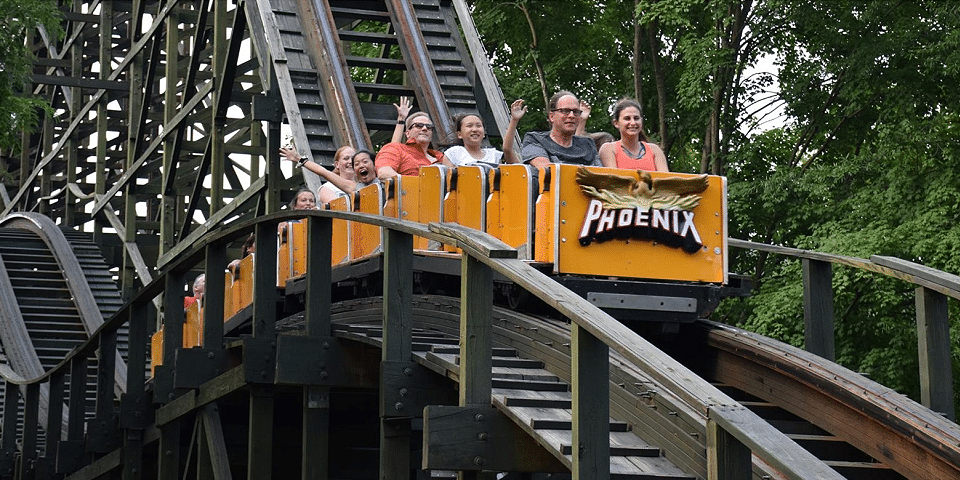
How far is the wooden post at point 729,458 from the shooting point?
3.80m

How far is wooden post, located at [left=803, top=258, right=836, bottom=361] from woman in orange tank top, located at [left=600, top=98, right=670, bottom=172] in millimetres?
995

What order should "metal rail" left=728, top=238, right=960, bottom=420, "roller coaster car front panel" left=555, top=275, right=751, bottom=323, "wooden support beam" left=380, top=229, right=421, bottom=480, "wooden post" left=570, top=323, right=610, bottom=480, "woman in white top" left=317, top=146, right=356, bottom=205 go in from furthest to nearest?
"woman in white top" left=317, top=146, right=356, bottom=205
"roller coaster car front panel" left=555, top=275, right=751, bottom=323
"wooden support beam" left=380, top=229, right=421, bottom=480
"metal rail" left=728, top=238, right=960, bottom=420
"wooden post" left=570, top=323, right=610, bottom=480

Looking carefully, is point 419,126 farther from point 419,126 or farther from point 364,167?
point 364,167

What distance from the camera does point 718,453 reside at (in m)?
3.82

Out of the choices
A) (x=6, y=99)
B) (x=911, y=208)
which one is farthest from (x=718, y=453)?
(x=6, y=99)

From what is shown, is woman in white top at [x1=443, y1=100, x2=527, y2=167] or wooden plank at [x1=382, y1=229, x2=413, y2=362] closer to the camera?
wooden plank at [x1=382, y1=229, x2=413, y2=362]

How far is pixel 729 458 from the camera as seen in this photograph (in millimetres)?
3805

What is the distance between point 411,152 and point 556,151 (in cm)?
144

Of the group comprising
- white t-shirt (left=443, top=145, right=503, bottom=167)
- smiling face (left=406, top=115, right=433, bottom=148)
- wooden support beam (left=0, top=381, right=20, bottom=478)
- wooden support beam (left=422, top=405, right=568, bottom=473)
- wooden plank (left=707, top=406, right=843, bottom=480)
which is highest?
smiling face (left=406, top=115, right=433, bottom=148)

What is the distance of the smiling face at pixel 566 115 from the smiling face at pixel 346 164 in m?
2.36

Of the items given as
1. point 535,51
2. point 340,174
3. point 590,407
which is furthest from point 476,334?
point 535,51

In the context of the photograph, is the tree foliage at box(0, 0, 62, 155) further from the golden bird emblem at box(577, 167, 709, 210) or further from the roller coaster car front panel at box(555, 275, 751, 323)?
the roller coaster car front panel at box(555, 275, 751, 323)

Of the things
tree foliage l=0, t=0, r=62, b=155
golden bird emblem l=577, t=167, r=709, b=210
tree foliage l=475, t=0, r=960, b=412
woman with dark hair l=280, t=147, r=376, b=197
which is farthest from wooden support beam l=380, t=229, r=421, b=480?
tree foliage l=0, t=0, r=62, b=155

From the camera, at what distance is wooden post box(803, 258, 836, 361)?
7410 mm
